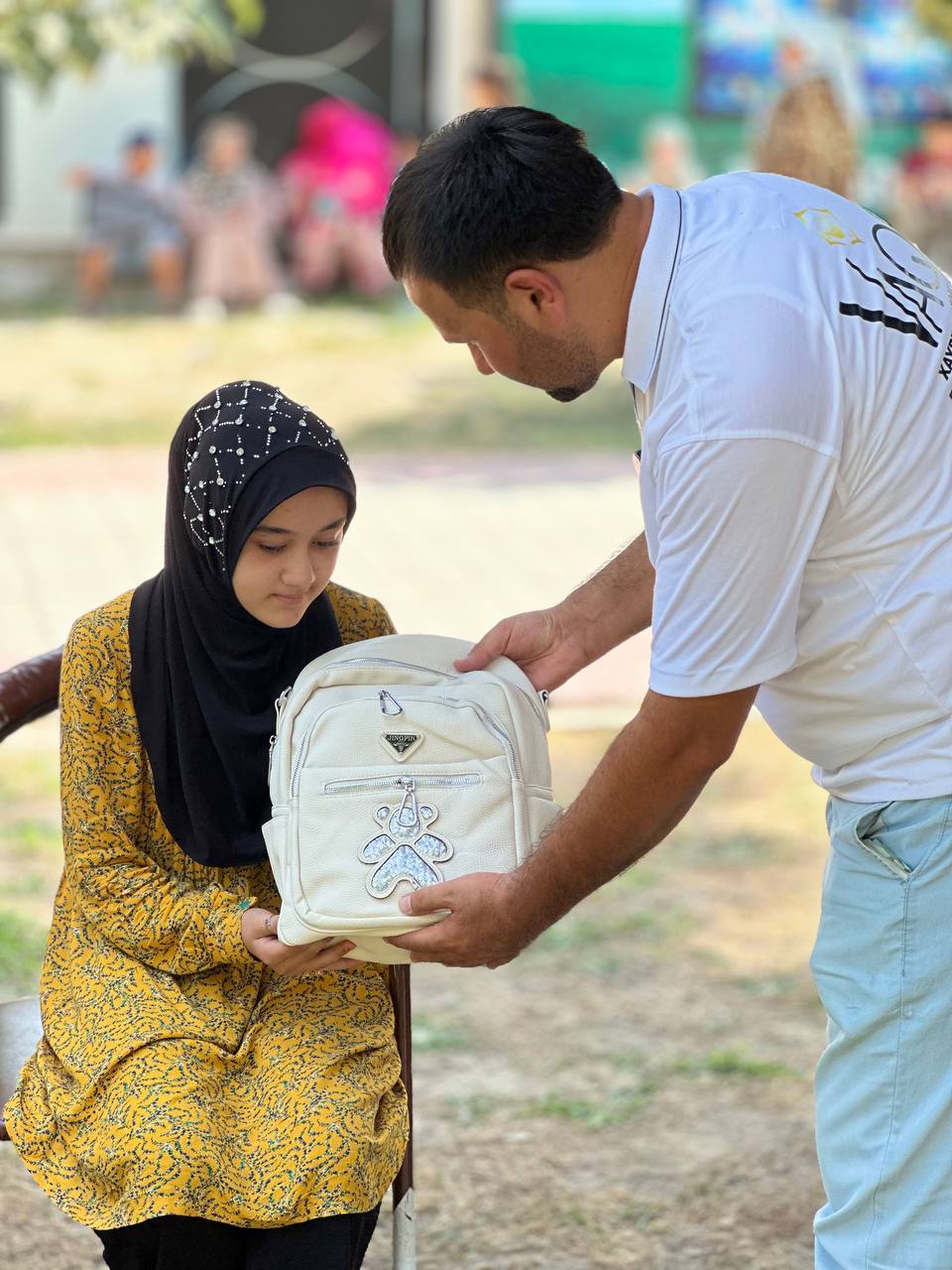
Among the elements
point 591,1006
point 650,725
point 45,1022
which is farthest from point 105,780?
point 591,1006

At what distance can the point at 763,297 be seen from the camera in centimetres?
206

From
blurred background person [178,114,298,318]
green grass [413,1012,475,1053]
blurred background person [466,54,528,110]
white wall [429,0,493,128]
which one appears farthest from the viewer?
white wall [429,0,493,128]

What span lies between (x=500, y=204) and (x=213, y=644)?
900 mm

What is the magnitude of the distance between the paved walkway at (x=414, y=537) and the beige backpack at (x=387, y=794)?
155 inches

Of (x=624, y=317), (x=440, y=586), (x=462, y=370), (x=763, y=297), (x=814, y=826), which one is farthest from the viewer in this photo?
(x=462, y=370)

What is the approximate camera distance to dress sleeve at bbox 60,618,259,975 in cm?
260

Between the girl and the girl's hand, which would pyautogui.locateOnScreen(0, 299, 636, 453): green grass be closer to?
the girl

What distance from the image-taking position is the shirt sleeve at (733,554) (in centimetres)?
202

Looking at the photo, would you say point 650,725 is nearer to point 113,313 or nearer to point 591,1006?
point 591,1006

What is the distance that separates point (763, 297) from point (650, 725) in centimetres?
54

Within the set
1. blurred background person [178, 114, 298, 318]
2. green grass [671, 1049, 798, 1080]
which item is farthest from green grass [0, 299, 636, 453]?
green grass [671, 1049, 798, 1080]

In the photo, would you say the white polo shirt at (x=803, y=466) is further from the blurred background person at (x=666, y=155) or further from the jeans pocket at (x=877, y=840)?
the blurred background person at (x=666, y=155)

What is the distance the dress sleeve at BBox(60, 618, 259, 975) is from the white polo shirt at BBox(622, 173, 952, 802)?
0.86 m

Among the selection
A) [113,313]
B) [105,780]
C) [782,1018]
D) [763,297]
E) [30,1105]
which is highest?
[763,297]
